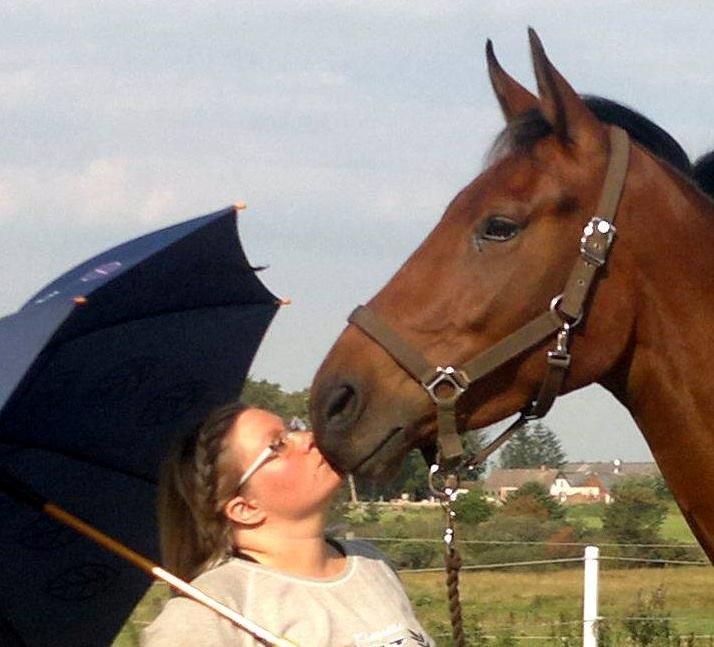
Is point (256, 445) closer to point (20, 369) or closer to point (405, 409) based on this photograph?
point (405, 409)

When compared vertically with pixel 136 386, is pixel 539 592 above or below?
below

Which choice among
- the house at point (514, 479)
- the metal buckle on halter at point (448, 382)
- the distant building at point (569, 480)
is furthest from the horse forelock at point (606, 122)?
the house at point (514, 479)

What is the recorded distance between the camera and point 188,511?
2.86 metres

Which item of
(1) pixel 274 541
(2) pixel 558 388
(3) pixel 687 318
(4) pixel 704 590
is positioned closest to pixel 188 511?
(1) pixel 274 541

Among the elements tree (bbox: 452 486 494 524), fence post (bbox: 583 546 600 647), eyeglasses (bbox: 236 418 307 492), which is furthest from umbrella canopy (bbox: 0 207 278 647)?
tree (bbox: 452 486 494 524)

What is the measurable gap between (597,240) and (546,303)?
17 centimetres

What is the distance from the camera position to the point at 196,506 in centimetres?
282

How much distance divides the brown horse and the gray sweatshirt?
11.6 inches

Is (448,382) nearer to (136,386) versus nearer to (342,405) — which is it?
(342,405)

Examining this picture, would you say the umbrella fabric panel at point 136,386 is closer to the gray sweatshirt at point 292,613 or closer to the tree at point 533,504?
the gray sweatshirt at point 292,613

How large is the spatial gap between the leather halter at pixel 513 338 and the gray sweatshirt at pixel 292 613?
0.41 metres

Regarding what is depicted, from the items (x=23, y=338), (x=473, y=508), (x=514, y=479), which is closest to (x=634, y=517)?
(x=473, y=508)

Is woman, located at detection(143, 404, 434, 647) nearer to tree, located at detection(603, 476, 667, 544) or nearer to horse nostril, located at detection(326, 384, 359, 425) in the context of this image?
horse nostril, located at detection(326, 384, 359, 425)

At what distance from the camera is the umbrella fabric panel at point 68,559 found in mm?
2910
